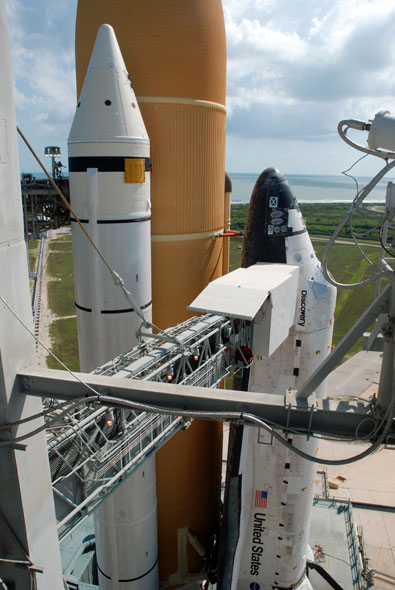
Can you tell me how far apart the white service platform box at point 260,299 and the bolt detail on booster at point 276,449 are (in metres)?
0.70

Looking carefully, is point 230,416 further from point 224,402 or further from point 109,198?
point 109,198

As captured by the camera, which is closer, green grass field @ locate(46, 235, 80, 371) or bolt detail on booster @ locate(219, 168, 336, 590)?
bolt detail on booster @ locate(219, 168, 336, 590)

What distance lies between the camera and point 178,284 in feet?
38.5

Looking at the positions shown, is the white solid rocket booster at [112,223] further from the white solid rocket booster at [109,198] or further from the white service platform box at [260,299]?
the white service platform box at [260,299]

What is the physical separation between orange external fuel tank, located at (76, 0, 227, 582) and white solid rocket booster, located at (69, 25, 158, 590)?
1.12 metres

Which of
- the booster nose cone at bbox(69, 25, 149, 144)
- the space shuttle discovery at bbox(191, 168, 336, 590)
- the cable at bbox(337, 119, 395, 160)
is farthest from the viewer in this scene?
the space shuttle discovery at bbox(191, 168, 336, 590)

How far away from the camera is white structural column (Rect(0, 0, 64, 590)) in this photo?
3.94 m

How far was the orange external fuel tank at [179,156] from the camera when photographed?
9.92m

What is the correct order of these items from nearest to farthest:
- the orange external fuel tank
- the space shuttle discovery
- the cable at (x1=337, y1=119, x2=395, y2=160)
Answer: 1. the cable at (x1=337, y1=119, x2=395, y2=160)
2. the orange external fuel tank
3. the space shuttle discovery

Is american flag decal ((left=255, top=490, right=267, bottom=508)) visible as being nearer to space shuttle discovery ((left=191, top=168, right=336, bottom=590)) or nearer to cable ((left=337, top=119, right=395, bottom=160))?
space shuttle discovery ((left=191, top=168, right=336, bottom=590))

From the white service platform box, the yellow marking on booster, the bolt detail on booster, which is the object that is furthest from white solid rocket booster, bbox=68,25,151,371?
the bolt detail on booster

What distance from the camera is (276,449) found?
11875 mm

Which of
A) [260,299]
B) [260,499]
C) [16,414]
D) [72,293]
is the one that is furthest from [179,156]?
[72,293]

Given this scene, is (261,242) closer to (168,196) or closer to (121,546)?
(168,196)
